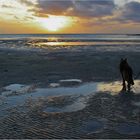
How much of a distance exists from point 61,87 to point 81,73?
175 inches

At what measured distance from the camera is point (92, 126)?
27.1ft

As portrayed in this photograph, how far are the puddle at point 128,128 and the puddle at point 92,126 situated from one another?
1.46 ft

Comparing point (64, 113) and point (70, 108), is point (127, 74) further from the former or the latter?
point (64, 113)

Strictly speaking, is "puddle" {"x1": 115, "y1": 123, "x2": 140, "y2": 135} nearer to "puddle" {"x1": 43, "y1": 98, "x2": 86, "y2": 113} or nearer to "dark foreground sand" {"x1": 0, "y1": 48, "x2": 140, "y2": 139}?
"dark foreground sand" {"x1": 0, "y1": 48, "x2": 140, "y2": 139}

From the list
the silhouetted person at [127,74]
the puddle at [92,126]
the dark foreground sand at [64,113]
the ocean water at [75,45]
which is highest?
the silhouetted person at [127,74]

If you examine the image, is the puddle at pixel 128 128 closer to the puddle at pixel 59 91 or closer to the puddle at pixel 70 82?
the puddle at pixel 59 91

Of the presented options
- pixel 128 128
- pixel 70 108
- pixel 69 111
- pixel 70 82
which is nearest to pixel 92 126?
pixel 128 128

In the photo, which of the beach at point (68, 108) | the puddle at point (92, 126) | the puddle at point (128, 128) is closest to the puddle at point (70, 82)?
the beach at point (68, 108)

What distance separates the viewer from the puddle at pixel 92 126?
7900 mm

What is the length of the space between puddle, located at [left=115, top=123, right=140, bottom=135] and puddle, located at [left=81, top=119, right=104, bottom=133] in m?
0.44

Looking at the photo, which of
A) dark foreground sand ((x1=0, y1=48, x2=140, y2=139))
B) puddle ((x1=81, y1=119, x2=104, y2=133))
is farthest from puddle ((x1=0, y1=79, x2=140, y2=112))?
puddle ((x1=81, y1=119, x2=104, y2=133))

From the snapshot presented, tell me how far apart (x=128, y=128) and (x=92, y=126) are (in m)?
0.89

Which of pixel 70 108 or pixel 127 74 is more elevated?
pixel 127 74

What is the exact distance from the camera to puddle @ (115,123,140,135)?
7.73m
